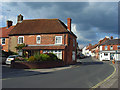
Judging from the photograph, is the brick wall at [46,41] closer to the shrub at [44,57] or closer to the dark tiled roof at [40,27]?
the dark tiled roof at [40,27]

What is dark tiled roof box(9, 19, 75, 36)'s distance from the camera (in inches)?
1123

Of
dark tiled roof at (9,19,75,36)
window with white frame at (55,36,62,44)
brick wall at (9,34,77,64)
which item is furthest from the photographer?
dark tiled roof at (9,19,75,36)

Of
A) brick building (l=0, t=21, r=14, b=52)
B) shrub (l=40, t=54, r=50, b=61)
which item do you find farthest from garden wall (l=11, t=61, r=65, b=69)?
brick building (l=0, t=21, r=14, b=52)

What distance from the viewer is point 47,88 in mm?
7883

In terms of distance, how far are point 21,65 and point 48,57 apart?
4378 mm

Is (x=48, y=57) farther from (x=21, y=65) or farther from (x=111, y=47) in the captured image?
(x=111, y=47)

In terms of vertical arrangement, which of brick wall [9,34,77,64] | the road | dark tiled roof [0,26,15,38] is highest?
dark tiled roof [0,26,15,38]

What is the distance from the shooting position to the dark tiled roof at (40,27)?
2853cm

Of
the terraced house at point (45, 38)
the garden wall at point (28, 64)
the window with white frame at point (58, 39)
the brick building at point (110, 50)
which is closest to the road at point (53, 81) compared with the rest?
the garden wall at point (28, 64)

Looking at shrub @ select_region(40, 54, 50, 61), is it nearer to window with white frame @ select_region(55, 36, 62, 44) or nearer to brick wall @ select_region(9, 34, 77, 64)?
brick wall @ select_region(9, 34, 77, 64)

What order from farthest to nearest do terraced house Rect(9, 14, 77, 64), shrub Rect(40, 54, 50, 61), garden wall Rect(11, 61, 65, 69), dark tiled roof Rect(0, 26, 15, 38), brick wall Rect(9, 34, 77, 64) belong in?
dark tiled roof Rect(0, 26, 15, 38) → brick wall Rect(9, 34, 77, 64) → terraced house Rect(9, 14, 77, 64) → shrub Rect(40, 54, 50, 61) → garden wall Rect(11, 61, 65, 69)

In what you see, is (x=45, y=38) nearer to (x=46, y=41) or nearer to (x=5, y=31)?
(x=46, y=41)

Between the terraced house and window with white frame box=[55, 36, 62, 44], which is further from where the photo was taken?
window with white frame box=[55, 36, 62, 44]

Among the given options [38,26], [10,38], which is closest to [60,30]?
[38,26]
